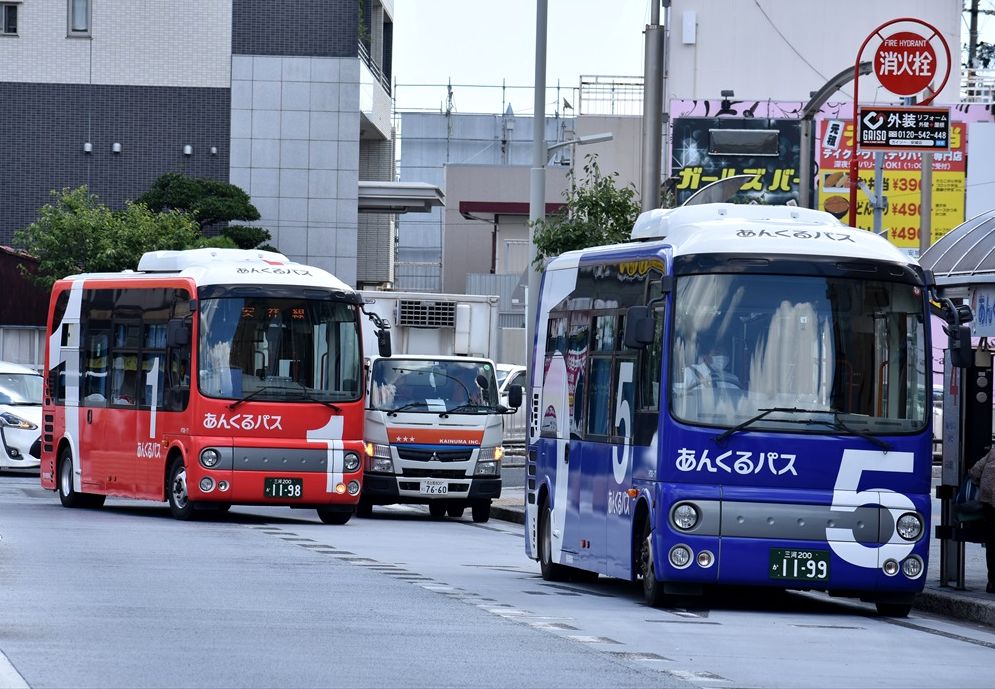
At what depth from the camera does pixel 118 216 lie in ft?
174

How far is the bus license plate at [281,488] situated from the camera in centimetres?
2316

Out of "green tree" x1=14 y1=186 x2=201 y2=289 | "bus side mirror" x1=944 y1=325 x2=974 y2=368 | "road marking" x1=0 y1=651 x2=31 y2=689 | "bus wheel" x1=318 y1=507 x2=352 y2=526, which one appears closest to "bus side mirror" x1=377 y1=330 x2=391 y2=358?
"bus wheel" x1=318 y1=507 x2=352 y2=526

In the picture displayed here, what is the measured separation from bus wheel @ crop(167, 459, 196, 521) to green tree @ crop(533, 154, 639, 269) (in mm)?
5893

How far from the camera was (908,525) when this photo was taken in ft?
45.9

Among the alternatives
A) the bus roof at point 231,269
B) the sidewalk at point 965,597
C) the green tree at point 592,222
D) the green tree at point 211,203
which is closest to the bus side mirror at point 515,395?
the bus roof at point 231,269

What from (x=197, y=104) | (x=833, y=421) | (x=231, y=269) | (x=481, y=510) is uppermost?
(x=197, y=104)

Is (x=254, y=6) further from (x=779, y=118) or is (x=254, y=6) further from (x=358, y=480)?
(x=358, y=480)

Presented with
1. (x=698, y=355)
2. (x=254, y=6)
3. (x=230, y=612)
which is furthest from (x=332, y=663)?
(x=254, y=6)

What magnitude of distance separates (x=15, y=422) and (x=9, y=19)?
28.8m

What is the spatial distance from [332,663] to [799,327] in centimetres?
536

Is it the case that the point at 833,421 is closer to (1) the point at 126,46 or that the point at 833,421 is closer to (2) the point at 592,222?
(2) the point at 592,222

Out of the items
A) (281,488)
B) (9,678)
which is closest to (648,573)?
(9,678)

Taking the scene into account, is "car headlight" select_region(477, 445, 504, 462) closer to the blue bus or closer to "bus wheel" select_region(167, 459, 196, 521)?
"bus wheel" select_region(167, 459, 196, 521)

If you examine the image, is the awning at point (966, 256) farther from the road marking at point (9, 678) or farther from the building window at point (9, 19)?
the building window at point (9, 19)
